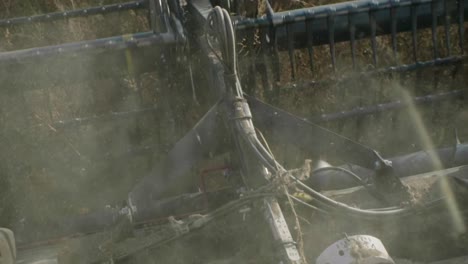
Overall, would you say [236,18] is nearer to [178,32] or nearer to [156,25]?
[178,32]

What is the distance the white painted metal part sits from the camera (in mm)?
2939

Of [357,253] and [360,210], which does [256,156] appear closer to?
[360,210]

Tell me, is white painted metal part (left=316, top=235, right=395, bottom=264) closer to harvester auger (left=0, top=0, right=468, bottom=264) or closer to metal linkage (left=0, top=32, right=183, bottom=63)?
harvester auger (left=0, top=0, right=468, bottom=264)

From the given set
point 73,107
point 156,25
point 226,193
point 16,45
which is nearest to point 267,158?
point 226,193

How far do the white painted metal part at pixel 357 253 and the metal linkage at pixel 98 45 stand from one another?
1984mm

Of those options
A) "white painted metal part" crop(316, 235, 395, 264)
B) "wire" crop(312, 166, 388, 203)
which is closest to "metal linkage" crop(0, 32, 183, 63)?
"wire" crop(312, 166, 388, 203)

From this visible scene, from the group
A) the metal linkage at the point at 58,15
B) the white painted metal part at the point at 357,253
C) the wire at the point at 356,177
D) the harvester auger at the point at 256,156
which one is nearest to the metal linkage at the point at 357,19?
the harvester auger at the point at 256,156

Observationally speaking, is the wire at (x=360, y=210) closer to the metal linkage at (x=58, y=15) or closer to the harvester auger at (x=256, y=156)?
the harvester auger at (x=256, y=156)

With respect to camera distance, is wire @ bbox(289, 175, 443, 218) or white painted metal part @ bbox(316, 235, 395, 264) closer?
white painted metal part @ bbox(316, 235, 395, 264)

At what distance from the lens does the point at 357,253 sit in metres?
2.95

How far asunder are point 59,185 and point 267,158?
2326mm

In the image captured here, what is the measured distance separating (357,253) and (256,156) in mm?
746

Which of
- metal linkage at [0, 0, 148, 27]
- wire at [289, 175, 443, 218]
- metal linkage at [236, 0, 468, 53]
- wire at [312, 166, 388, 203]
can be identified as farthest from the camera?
metal linkage at [0, 0, 148, 27]

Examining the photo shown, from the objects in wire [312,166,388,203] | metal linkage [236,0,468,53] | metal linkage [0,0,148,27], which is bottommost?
wire [312,166,388,203]
